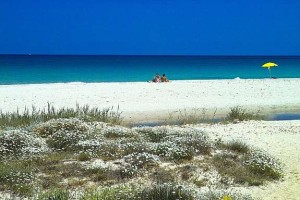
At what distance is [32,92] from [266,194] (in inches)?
890

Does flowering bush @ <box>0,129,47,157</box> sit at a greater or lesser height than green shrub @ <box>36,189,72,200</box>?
greater

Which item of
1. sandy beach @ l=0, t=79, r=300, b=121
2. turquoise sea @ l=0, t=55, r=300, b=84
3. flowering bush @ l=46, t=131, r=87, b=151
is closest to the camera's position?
flowering bush @ l=46, t=131, r=87, b=151

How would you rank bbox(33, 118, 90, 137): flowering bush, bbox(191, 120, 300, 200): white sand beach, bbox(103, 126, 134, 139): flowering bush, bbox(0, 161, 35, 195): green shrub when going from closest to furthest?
bbox(0, 161, 35, 195): green shrub
bbox(191, 120, 300, 200): white sand beach
bbox(33, 118, 90, 137): flowering bush
bbox(103, 126, 134, 139): flowering bush

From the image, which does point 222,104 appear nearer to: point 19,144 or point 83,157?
point 83,157

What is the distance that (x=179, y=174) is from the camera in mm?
9812

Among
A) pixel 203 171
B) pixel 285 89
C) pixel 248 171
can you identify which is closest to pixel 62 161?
pixel 203 171

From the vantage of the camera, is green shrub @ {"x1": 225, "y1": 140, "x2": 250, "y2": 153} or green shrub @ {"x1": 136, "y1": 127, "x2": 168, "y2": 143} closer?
green shrub @ {"x1": 225, "y1": 140, "x2": 250, "y2": 153}

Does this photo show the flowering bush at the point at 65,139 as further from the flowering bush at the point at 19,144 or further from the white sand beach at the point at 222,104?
the white sand beach at the point at 222,104

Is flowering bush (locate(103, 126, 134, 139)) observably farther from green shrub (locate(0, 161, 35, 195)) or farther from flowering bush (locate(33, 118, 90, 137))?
green shrub (locate(0, 161, 35, 195))

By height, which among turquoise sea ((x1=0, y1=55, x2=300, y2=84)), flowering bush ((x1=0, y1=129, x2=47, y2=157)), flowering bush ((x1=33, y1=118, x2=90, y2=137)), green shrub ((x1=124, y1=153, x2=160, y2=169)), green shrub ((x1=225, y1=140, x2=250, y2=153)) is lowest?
green shrub ((x1=124, y1=153, x2=160, y2=169))

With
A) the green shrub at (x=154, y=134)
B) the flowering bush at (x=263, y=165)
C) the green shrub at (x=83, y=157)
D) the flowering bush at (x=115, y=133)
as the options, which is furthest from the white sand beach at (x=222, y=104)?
the green shrub at (x=83, y=157)

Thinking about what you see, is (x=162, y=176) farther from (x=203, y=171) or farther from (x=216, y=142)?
(x=216, y=142)

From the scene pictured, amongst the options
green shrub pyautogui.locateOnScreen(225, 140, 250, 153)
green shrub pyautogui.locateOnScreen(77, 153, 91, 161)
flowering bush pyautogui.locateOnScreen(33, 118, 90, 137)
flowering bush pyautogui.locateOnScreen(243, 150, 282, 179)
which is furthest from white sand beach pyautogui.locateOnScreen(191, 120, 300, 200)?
flowering bush pyautogui.locateOnScreen(33, 118, 90, 137)

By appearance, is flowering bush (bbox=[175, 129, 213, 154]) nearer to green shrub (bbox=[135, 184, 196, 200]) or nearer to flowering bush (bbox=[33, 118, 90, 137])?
flowering bush (bbox=[33, 118, 90, 137])
